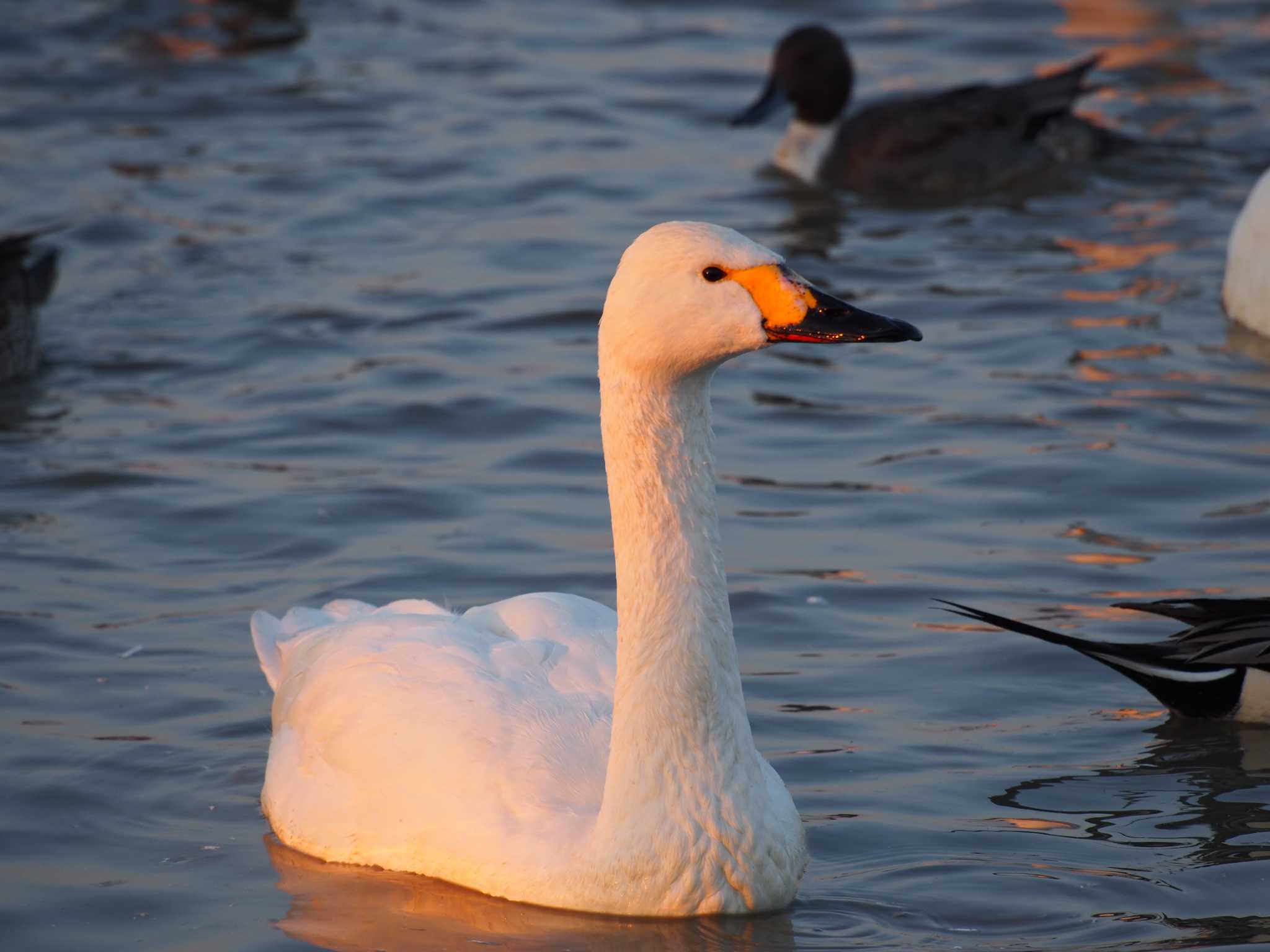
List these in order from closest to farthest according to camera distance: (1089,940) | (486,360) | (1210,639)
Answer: (1089,940) < (1210,639) < (486,360)

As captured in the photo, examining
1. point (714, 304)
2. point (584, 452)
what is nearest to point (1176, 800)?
point (714, 304)

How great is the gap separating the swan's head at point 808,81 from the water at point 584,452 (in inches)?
21.1

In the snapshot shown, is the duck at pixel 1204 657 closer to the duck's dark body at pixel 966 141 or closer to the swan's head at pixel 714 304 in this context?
the swan's head at pixel 714 304

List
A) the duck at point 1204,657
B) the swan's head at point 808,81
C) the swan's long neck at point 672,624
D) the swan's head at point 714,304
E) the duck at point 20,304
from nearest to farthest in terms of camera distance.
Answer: the swan's head at point 714,304 < the swan's long neck at point 672,624 < the duck at point 1204,657 < the duck at point 20,304 < the swan's head at point 808,81

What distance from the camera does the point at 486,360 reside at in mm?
10117

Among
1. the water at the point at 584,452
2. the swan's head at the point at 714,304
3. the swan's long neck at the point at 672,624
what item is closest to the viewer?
the swan's head at the point at 714,304

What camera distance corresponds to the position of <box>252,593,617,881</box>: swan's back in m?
5.04

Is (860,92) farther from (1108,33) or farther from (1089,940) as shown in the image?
(1089,940)

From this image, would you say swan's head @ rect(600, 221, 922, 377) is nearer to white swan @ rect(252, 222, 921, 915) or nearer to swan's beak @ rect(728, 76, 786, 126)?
white swan @ rect(252, 222, 921, 915)

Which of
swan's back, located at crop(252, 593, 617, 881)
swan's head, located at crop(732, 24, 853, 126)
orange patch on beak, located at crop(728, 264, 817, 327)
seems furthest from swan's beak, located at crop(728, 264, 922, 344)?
swan's head, located at crop(732, 24, 853, 126)

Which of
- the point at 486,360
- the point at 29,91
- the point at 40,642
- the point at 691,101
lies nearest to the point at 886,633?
the point at 40,642

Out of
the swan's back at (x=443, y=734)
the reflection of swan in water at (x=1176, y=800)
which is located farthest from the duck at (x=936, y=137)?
the swan's back at (x=443, y=734)

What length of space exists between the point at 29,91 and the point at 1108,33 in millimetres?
8342

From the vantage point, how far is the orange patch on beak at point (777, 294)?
4590mm
